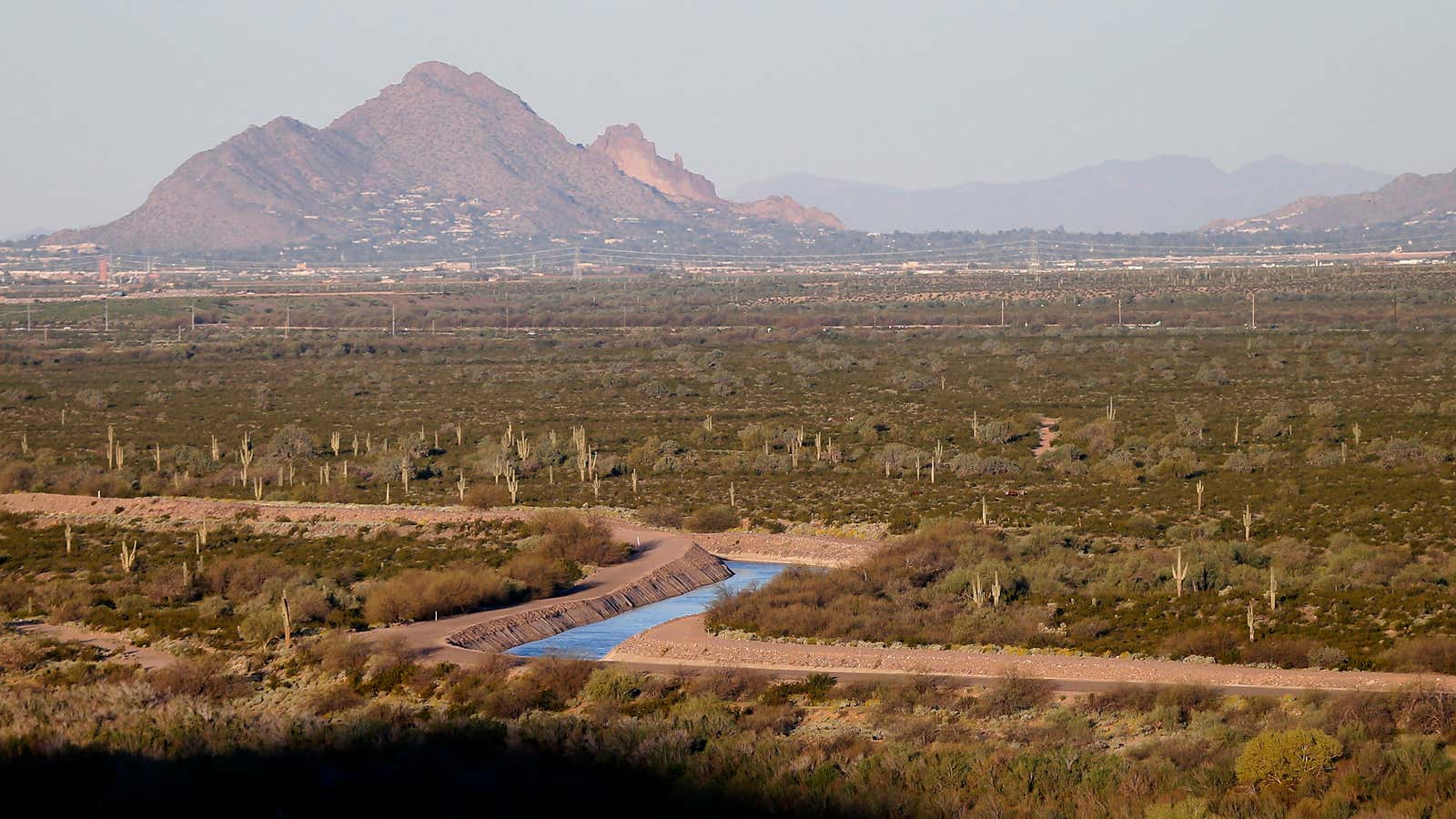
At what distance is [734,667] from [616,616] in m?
8.25

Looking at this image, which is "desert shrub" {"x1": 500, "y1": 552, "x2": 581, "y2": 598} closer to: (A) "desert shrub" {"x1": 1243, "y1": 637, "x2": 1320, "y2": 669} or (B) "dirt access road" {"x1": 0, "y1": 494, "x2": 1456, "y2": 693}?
(B) "dirt access road" {"x1": 0, "y1": 494, "x2": 1456, "y2": 693}

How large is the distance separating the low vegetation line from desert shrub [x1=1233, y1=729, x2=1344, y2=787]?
16.2 metres

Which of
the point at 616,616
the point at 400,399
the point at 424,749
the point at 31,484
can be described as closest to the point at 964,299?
the point at 400,399

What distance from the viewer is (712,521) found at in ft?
147

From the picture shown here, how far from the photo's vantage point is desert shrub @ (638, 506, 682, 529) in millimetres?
45719

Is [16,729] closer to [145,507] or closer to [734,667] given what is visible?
[734,667]

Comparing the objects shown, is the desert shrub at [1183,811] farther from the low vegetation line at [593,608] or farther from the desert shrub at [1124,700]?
the low vegetation line at [593,608]

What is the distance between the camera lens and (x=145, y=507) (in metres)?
48.9

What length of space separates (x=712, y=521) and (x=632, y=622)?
10.1m

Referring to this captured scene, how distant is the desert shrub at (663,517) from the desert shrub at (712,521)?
0.31 metres

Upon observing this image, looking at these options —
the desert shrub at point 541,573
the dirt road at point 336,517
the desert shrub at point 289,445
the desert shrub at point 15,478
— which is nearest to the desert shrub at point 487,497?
the dirt road at point 336,517

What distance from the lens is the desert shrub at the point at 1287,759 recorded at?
723 inches

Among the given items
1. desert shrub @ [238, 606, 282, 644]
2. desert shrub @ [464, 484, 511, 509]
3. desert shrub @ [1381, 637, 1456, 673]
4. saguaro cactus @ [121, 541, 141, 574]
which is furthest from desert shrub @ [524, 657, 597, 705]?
desert shrub @ [464, 484, 511, 509]

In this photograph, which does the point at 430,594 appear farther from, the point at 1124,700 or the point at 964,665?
→ the point at 1124,700
